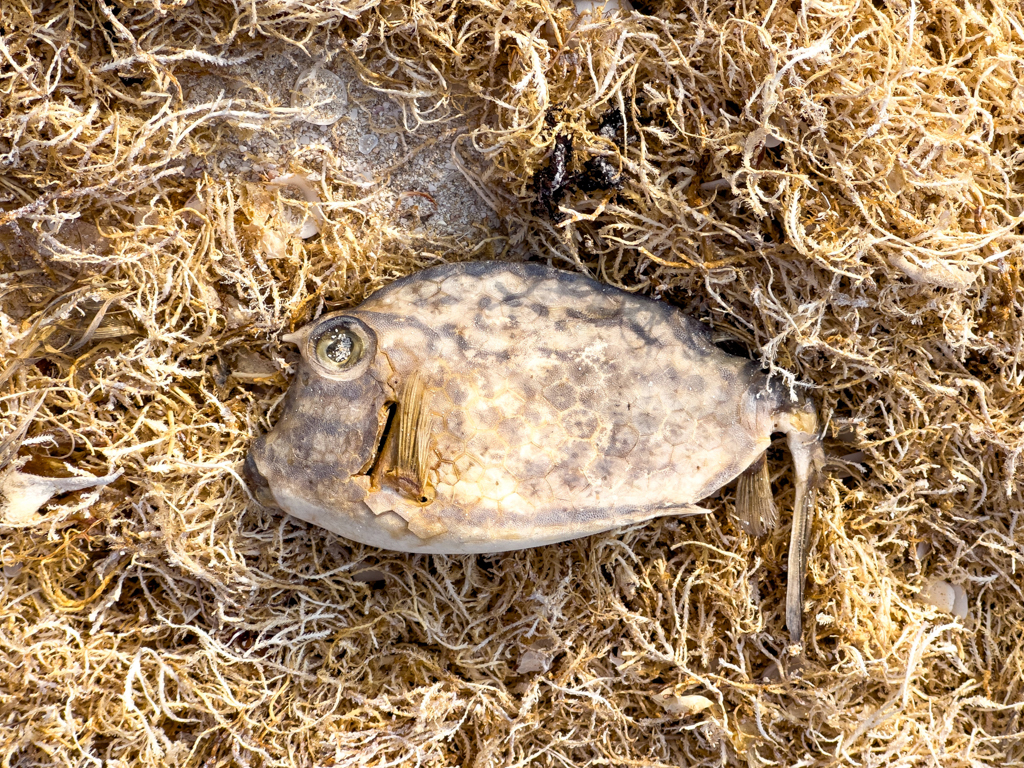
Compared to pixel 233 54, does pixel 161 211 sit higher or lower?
lower

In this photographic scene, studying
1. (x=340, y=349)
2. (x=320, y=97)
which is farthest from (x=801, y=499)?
(x=320, y=97)

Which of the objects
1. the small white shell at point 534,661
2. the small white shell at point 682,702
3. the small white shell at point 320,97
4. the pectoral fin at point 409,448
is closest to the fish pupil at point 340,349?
the pectoral fin at point 409,448

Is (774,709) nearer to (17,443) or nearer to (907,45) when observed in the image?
(907,45)

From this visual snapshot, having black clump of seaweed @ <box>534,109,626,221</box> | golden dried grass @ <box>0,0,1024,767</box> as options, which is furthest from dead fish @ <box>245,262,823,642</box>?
black clump of seaweed @ <box>534,109,626,221</box>

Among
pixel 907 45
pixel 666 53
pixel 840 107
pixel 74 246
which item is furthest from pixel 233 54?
pixel 907 45

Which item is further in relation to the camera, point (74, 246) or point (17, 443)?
point (74, 246)

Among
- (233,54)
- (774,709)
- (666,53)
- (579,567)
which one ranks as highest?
(666,53)

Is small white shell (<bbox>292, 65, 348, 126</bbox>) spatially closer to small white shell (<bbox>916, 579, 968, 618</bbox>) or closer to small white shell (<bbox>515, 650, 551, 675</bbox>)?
small white shell (<bbox>515, 650, 551, 675</bbox>)
